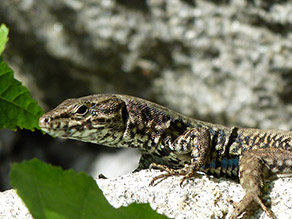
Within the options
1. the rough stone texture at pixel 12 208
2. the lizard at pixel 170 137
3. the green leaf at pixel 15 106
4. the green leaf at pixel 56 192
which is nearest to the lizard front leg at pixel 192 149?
the lizard at pixel 170 137

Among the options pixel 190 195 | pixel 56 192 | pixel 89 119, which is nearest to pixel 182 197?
pixel 190 195

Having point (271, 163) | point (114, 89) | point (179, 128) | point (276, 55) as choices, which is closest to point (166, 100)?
point (114, 89)

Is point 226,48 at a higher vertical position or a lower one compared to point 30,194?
higher

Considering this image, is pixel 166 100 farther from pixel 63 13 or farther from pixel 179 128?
pixel 179 128

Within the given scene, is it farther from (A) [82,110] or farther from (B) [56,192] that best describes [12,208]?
(B) [56,192]

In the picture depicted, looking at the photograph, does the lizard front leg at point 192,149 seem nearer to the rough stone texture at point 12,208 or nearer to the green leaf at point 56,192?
the rough stone texture at point 12,208

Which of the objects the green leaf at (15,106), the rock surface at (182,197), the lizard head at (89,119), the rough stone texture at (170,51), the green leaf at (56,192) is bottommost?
the green leaf at (56,192)

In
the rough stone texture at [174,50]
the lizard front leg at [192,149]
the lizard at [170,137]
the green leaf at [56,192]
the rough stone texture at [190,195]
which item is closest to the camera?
the green leaf at [56,192]
